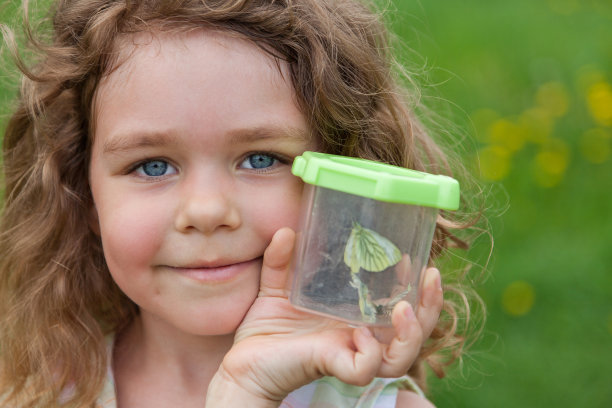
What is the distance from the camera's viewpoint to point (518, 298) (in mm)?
3752

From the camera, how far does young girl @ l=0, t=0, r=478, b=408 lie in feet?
6.73

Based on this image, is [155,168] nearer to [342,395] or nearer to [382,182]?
[382,182]

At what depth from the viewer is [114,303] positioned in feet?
9.05

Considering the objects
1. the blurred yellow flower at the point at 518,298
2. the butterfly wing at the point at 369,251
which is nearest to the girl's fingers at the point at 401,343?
the butterfly wing at the point at 369,251

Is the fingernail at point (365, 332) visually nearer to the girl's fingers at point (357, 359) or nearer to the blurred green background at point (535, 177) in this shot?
the girl's fingers at point (357, 359)

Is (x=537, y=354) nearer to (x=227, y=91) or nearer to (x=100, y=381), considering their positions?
(x=100, y=381)

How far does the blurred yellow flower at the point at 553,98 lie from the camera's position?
179 inches

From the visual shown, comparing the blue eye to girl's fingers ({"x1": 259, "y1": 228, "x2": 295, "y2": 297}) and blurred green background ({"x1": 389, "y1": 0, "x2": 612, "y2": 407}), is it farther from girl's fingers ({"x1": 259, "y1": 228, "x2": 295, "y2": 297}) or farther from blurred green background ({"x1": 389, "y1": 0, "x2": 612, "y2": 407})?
blurred green background ({"x1": 389, "y1": 0, "x2": 612, "y2": 407})

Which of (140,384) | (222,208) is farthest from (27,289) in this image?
(222,208)

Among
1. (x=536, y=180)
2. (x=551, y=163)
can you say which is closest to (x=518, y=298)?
(x=536, y=180)

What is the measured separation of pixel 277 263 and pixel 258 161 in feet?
0.85

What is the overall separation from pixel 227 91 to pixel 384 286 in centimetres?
61

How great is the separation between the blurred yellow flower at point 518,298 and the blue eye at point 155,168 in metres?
2.06

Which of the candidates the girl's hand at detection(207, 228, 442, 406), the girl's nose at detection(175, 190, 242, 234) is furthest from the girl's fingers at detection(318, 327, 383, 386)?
the girl's nose at detection(175, 190, 242, 234)
